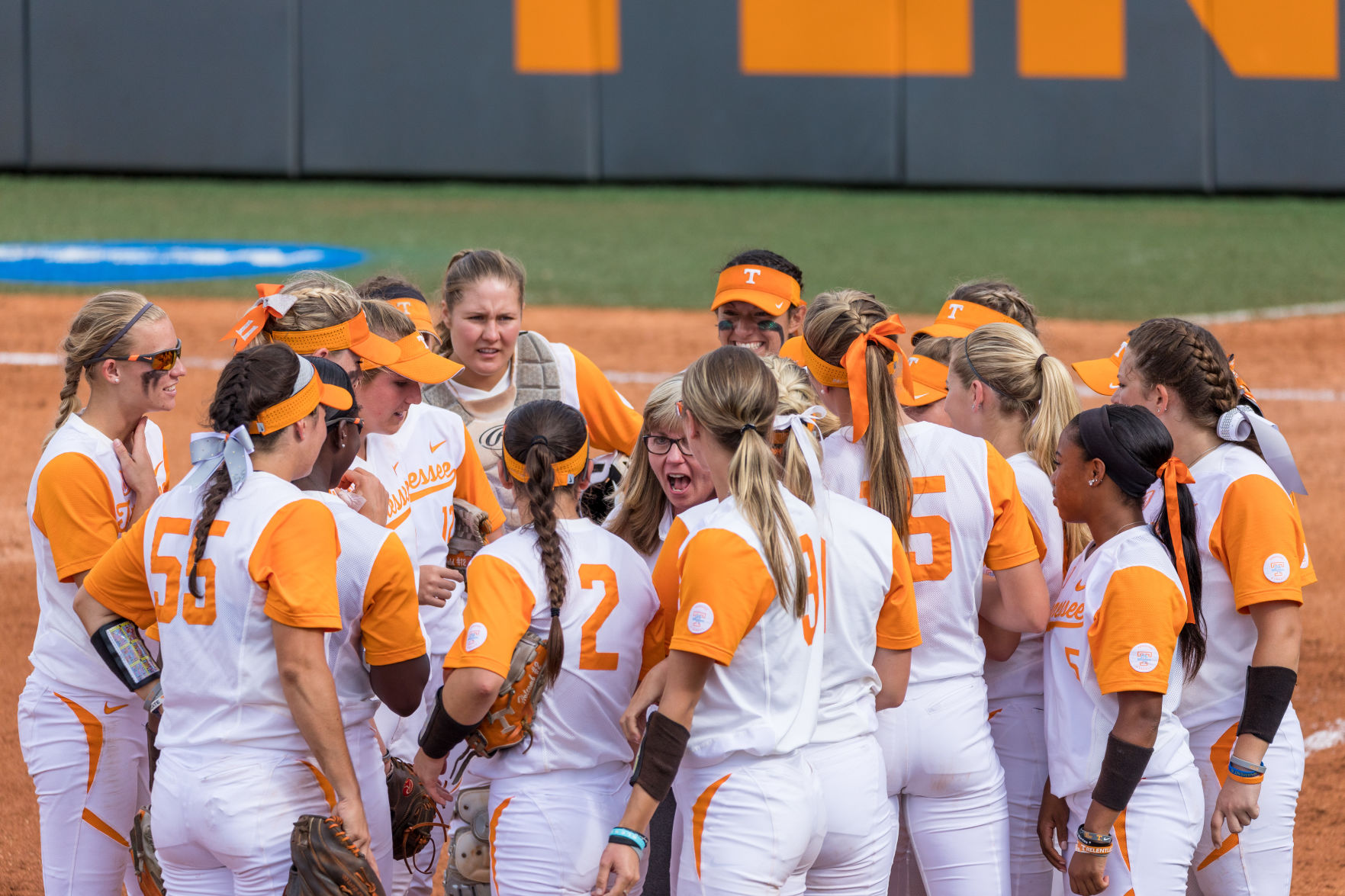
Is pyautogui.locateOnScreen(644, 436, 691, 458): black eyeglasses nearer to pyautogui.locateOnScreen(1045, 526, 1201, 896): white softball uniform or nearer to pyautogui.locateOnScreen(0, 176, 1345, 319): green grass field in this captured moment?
pyautogui.locateOnScreen(1045, 526, 1201, 896): white softball uniform

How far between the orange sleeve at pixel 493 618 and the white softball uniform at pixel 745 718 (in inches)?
12.7

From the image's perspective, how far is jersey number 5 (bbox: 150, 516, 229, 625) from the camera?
267 centimetres

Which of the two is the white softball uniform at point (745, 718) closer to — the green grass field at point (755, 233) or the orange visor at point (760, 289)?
the orange visor at point (760, 289)

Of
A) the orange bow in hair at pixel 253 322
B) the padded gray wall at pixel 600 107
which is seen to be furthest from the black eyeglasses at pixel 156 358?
the padded gray wall at pixel 600 107

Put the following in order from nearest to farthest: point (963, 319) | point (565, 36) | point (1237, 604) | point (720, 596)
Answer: point (720, 596) < point (1237, 604) < point (963, 319) < point (565, 36)

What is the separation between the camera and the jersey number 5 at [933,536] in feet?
10.3

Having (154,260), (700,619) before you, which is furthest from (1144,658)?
(154,260)

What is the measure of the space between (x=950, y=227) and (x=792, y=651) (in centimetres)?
1463

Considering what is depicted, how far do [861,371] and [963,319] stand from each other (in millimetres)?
1041

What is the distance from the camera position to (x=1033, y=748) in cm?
332

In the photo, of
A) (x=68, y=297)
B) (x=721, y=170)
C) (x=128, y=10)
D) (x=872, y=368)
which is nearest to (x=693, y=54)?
(x=721, y=170)

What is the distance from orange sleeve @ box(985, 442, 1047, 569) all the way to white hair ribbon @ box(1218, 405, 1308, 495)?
1.62 ft

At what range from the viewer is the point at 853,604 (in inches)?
111

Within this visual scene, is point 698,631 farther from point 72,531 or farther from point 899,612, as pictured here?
point 72,531
